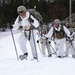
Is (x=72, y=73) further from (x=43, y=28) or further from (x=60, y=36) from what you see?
(x=43, y=28)

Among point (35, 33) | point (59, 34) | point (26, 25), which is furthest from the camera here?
point (59, 34)

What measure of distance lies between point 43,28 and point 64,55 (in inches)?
58.2

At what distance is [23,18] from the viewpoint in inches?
455

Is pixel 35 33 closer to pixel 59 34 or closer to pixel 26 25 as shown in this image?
pixel 26 25

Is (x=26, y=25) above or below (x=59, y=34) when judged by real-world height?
above

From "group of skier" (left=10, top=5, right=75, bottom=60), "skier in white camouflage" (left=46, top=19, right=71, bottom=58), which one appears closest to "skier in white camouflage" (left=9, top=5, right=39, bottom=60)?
"group of skier" (left=10, top=5, right=75, bottom=60)

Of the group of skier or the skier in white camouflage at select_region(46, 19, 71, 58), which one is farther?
the skier in white camouflage at select_region(46, 19, 71, 58)

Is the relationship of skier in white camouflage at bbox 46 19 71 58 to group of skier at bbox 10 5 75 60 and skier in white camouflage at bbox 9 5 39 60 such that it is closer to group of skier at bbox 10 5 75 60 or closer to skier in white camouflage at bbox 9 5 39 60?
group of skier at bbox 10 5 75 60

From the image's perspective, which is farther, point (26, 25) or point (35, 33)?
point (35, 33)

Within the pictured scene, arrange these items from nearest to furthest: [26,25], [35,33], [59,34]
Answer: [26,25]
[35,33]
[59,34]

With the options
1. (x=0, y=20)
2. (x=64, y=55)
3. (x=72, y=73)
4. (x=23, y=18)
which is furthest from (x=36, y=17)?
(x=0, y=20)

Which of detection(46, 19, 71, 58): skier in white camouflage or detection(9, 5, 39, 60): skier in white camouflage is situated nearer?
detection(9, 5, 39, 60): skier in white camouflage

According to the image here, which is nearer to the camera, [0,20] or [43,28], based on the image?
[43,28]

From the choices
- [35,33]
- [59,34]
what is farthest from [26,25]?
[59,34]
